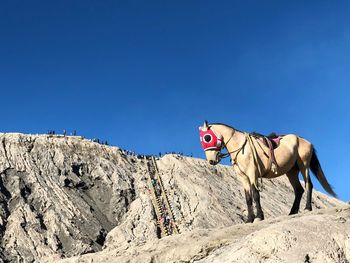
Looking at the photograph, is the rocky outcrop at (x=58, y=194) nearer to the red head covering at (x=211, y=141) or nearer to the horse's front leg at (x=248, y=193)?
the red head covering at (x=211, y=141)

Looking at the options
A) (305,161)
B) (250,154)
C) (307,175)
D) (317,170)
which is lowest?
(307,175)

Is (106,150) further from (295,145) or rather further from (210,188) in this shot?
(295,145)

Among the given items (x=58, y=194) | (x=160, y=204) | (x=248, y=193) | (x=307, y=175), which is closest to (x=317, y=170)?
(x=307, y=175)

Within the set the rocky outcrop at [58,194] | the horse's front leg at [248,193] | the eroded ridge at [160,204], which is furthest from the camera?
the eroded ridge at [160,204]

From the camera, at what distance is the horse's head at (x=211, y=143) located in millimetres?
10820

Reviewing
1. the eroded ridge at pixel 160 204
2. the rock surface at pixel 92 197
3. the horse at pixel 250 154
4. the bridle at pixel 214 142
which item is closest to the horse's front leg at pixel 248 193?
the horse at pixel 250 154

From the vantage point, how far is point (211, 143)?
10.8 m

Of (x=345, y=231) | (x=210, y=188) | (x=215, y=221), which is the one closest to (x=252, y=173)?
(x=345, y=231)

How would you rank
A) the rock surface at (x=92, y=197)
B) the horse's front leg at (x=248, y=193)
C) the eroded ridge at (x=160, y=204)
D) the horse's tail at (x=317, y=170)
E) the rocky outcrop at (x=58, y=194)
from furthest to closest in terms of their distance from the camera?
1. the eroded ridge at (x=160, y=204)
2. the rock surface at (x=92, y=197)
3. the rocky outcrop at (x=58, y=194)
4. the horse's tail at (x=317, y=170)
5. the horse's front leg at (x=248, y=193)

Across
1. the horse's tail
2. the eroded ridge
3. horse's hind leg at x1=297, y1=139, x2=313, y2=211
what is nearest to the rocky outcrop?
the eroded ridge

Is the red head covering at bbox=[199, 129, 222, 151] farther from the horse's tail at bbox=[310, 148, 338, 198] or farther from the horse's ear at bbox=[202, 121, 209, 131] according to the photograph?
the horse's tail at bbox=[310, 148, 338, 198]

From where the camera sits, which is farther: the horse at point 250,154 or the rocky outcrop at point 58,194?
the rocky outcrop at point 58,194

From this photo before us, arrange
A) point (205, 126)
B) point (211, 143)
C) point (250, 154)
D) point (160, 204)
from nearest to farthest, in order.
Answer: point (250, 154) < point (211, 143) < point (205, 126) < point (160, 204)

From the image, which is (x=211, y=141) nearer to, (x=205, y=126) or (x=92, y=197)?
(x=205, y=126)
